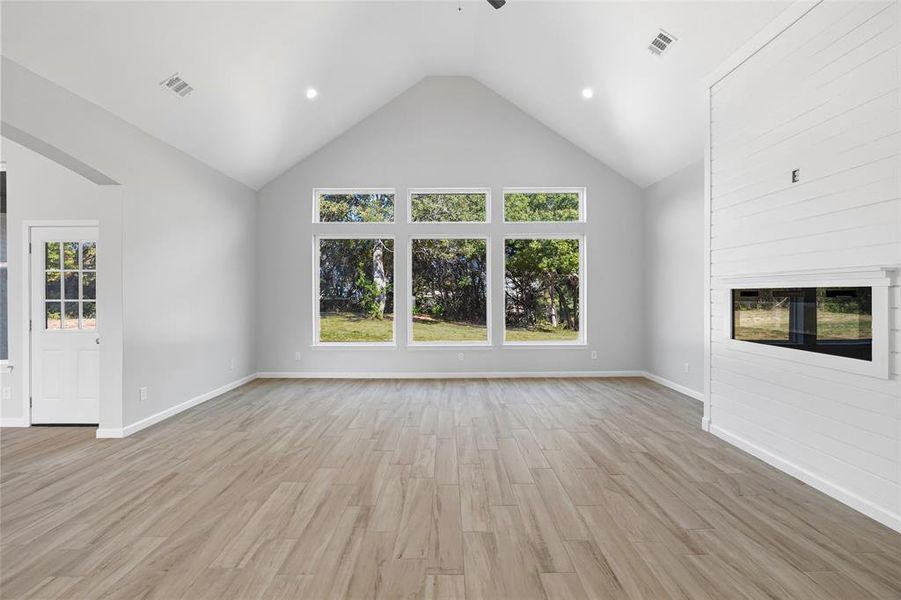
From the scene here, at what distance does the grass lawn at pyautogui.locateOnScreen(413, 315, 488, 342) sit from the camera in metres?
6.66

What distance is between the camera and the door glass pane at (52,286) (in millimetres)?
4148

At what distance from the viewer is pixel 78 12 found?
287 centimetres

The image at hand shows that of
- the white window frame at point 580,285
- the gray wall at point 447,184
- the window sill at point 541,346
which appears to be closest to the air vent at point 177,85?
the gray wall at point 447,184

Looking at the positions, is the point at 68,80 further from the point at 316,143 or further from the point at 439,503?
the point at 439,503

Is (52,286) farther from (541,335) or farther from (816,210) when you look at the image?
(816,210)

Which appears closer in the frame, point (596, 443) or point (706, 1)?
point (706, 1)

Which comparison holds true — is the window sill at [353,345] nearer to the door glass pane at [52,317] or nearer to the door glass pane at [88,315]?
the door glass pane at [88,315]

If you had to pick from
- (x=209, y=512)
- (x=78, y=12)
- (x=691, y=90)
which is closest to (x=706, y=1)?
(x=691, y=90)

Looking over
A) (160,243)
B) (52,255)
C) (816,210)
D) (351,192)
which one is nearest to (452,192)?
(351,192)

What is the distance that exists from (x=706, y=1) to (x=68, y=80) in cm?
489

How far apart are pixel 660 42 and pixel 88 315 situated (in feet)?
19.6

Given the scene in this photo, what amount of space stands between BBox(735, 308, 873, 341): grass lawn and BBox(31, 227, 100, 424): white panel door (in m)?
5.86

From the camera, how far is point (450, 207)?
6.66m

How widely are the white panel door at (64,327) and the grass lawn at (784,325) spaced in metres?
5.86
